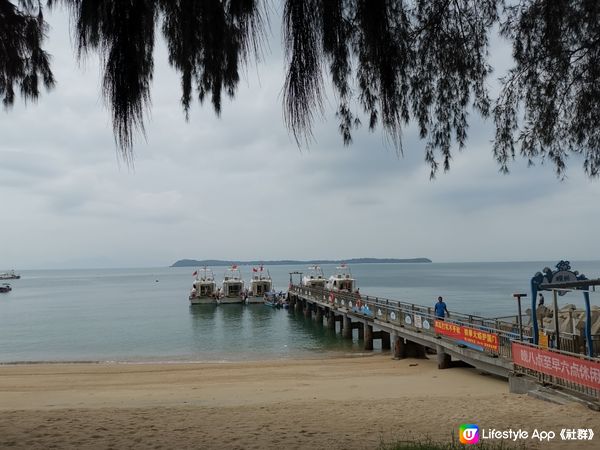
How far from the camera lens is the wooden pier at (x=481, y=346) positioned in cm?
977

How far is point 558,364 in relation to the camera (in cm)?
1025

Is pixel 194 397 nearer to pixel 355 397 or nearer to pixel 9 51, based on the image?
pixel 355 397

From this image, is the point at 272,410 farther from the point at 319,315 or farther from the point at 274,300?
the point at 274,300

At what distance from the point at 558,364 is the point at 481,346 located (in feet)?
16.0

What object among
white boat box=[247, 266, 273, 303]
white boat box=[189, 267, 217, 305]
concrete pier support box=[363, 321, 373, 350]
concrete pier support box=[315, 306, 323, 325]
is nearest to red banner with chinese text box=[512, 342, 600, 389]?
concrete pier support box=[363, 321, 373, 350]

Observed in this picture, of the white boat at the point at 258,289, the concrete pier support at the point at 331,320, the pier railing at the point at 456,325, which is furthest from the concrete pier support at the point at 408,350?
the white boat at the point at 258,289

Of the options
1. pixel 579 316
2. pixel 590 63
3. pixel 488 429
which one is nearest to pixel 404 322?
pixel 579 316

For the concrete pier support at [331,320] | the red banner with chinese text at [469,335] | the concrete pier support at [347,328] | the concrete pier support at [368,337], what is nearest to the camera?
the red banner with chinese text at [469,335]

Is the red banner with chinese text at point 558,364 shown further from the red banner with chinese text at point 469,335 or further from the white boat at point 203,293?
the white boat at point 203,293

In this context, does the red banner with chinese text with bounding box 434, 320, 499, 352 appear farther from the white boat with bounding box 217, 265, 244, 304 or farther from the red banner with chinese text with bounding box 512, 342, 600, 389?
the white boat with bounding box 217, 265, 244, 304

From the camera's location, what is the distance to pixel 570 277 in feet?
34.9

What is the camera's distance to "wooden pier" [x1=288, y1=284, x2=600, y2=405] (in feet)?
32.0

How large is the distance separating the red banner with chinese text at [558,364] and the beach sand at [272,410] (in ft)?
2.13

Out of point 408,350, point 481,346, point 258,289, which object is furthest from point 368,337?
point 258,289
